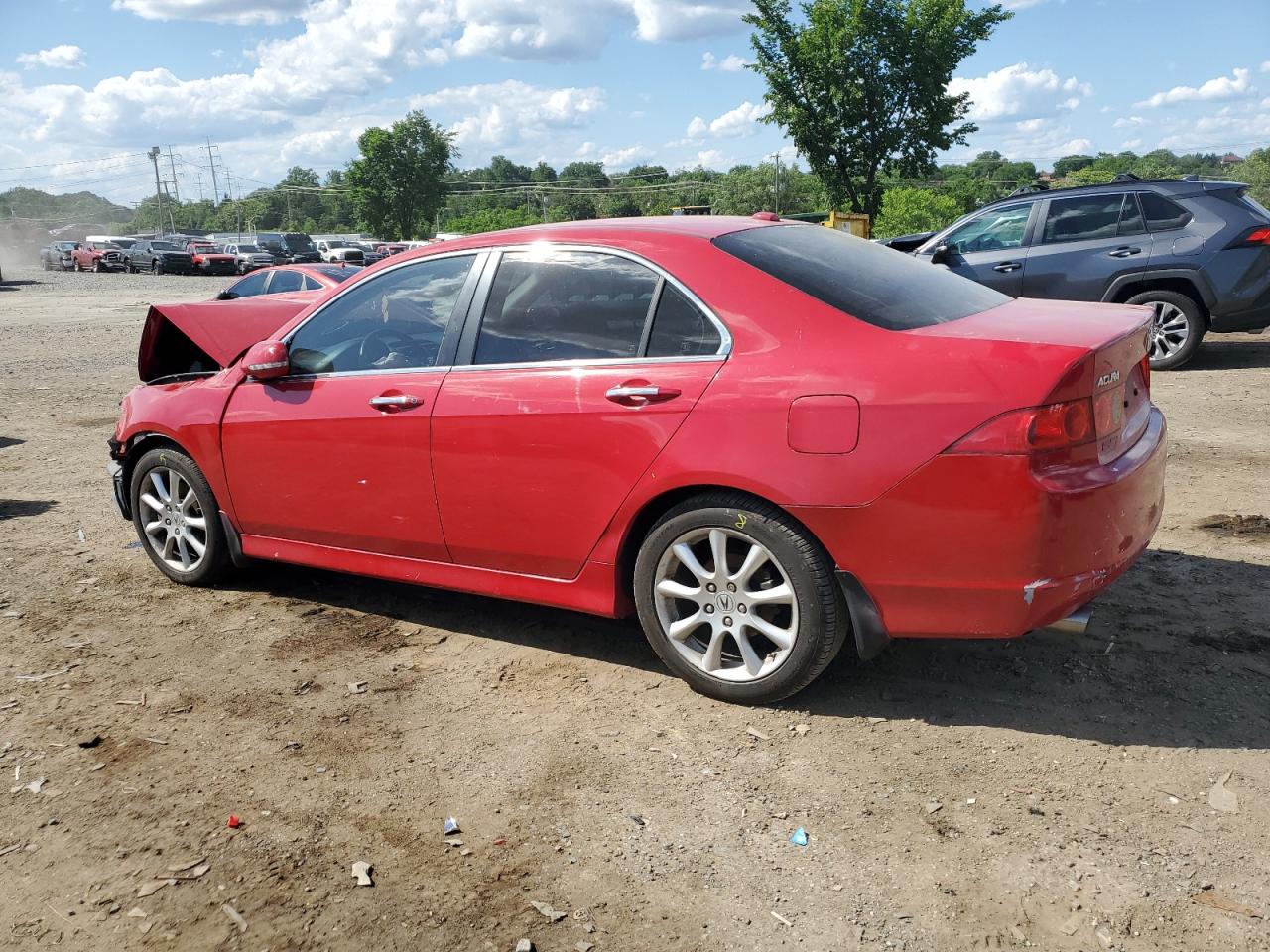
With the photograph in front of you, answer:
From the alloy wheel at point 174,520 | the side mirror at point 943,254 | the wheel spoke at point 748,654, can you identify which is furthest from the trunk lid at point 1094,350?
the side mirror at point 943,254

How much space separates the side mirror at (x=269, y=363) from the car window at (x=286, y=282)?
1065 cm

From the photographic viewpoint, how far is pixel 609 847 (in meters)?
2.93

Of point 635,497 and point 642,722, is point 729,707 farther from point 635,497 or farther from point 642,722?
point 635,497

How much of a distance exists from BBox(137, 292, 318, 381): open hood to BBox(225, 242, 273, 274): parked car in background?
4217cm

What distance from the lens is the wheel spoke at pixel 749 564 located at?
3.50 metres

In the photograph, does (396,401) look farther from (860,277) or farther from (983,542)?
(983,542)

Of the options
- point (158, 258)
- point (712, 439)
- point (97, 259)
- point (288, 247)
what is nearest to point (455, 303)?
point (712, 439)

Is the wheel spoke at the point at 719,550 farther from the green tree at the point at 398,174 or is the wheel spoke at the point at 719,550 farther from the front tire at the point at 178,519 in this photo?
the green tree at the point at 398,174

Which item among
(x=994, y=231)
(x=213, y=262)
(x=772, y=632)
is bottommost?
(x=772, y=632)

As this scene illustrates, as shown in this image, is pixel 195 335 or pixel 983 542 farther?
pixel 195 335

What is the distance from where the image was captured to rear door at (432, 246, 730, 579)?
3.64 metres

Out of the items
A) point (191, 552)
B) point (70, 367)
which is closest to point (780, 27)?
point (70, 367)

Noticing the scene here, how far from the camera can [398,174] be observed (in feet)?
266

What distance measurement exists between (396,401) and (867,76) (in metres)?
38.2
